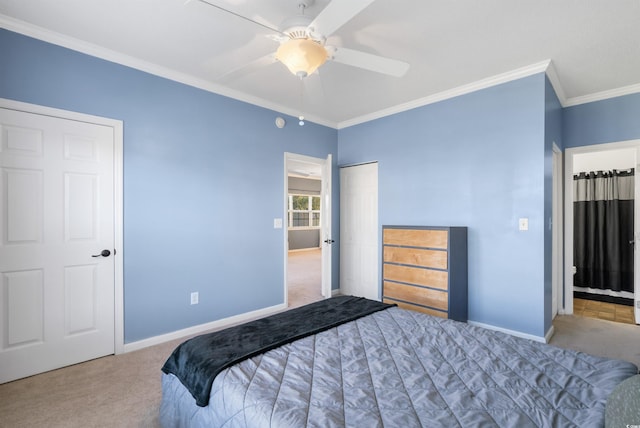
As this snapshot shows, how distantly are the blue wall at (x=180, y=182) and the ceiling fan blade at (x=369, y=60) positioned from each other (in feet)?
6.09

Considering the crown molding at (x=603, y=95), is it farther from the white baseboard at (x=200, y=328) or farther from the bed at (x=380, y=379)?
the white baseboard at (x=200, y=328)

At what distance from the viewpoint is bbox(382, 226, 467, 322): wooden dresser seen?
10.1ft

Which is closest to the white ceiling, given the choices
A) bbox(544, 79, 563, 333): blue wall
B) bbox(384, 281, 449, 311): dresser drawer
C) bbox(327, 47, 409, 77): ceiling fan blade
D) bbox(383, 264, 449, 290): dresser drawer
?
bbox(544, 79, 563, 333): blue wall

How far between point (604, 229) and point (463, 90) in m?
3.11

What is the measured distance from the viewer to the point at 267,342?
1623mm

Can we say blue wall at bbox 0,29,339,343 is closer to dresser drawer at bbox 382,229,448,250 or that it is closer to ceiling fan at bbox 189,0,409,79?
dresser drawer at bbox 382,229,448,250

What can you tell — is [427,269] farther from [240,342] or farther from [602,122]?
[602,122]

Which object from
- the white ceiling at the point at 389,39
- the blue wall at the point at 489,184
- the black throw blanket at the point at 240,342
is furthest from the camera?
the blue wall at the point at 489,184

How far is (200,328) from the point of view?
3.16 metres

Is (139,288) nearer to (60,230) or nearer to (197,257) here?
(197,257)

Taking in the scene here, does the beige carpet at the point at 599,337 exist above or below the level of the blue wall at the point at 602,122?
below

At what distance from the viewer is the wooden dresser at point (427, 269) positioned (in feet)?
10.1

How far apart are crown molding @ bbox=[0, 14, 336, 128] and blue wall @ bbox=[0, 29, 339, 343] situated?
0.05 m

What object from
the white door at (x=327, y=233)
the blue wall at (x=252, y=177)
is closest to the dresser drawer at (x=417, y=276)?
the blue wall at (x=252, y=177)
